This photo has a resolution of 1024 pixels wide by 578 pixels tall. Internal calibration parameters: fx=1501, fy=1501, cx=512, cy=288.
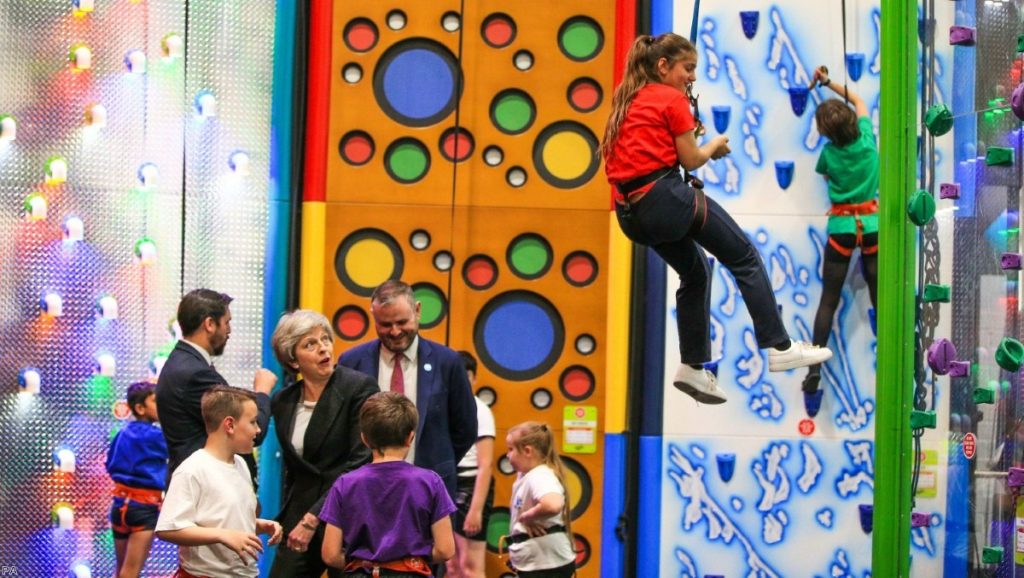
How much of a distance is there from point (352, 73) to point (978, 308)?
3.85 metres

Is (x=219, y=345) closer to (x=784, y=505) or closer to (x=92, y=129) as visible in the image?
(x=92, y=129)

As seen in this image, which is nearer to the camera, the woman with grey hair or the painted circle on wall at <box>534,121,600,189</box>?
the woman with grey hair

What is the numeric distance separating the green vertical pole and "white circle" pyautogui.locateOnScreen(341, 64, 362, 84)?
3366mm

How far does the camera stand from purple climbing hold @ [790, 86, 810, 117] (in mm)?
7555

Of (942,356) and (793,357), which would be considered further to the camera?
(793,357)

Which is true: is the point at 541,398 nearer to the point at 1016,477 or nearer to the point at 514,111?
the point at 514,111

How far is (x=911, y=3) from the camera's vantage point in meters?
5.06

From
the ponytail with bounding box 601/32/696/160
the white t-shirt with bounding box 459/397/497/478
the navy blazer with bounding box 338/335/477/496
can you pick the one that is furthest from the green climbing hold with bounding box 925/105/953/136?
the white t-shirt with bounding box 459/397/497/478

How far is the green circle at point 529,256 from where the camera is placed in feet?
25.2

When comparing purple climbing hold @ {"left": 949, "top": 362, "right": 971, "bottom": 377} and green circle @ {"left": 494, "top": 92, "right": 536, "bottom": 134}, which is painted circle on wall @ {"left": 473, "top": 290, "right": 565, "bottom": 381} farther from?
purple climbing hold @ {"left": 949, "top": 362, "right": 971, "bottom": 377}

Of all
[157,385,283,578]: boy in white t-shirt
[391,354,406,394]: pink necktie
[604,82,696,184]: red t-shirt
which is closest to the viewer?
[157,385,283,578]: boy in white t-shirt

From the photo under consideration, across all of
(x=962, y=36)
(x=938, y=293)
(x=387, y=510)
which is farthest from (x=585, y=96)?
(x=387, y=510)

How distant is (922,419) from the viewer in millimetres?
4957

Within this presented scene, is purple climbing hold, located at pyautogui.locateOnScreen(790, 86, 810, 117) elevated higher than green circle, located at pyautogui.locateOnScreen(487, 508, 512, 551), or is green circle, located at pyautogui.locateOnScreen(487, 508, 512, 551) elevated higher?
purple climbing hold, located at pyautogui.locateOnScreen(790, 86, 810, 117)
